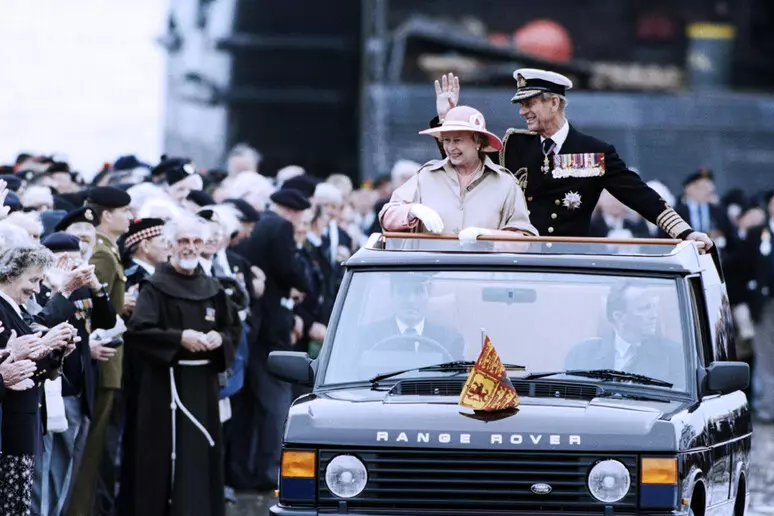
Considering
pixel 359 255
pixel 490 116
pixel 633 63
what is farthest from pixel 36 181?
pixel 633 63

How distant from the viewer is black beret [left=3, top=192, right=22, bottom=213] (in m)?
13.0

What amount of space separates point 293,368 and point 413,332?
1.96 feet

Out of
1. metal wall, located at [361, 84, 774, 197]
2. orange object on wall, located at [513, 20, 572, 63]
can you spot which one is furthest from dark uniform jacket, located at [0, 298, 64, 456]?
orange object on wall, located at [513, 20, 572, 63]

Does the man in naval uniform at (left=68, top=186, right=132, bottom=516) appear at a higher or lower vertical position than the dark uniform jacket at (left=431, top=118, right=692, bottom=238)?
lower

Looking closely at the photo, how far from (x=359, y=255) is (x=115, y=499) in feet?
12.4

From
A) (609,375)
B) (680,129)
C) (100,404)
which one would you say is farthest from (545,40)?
(609,375)

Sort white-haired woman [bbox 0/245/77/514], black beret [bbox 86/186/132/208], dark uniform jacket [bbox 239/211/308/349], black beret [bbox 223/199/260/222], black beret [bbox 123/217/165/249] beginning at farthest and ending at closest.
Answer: black beret [bbox 223/199/260/222], dark uniform jacket [bbox 239/211/308/349], black beret [bbox 123/217/165/249], black beret [bbox 86/186/132/208], white-haired woman [bbox 0/245/77/514]

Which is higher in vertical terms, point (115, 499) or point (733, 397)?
point (733, 397)

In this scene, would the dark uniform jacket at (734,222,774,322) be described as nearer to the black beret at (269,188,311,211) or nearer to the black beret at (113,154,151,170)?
the black beret at (269,188,311,211)

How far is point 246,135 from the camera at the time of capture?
26484mm

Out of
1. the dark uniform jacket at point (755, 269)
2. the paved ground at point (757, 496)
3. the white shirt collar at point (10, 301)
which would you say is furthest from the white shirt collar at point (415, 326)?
the dark uniform jacket at point (755, 269)

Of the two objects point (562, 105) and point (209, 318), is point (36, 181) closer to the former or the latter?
point (209, 318)

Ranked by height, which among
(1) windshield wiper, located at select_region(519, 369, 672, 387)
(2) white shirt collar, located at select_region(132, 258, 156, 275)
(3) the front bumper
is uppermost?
(2) white shirt collar, located at select_region(132, 258, 156, 275)

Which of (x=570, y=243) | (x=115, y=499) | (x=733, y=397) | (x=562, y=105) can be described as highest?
(x=562, y=105)
